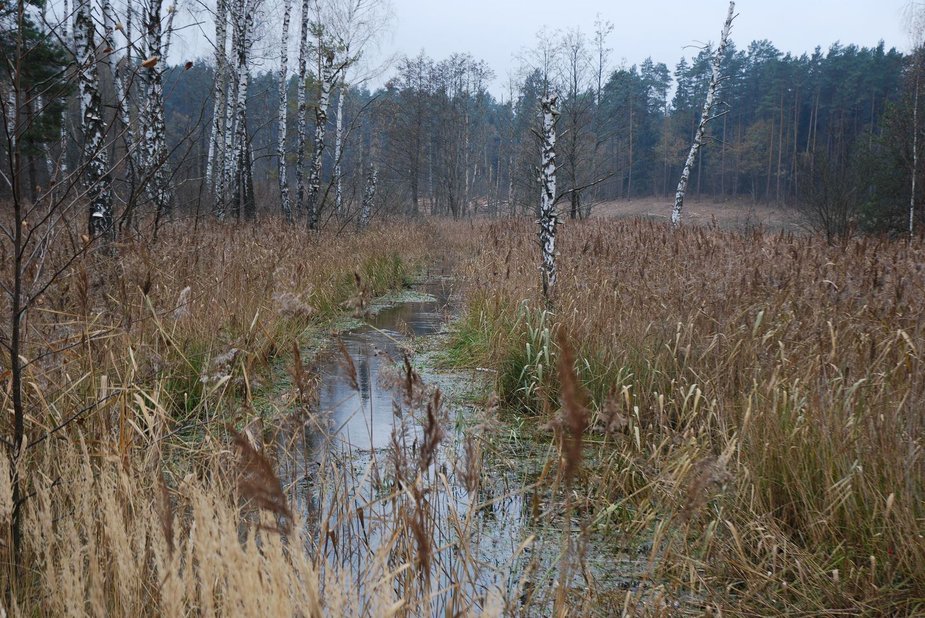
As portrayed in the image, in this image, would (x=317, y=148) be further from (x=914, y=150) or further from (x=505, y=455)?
(x=914, y=150)

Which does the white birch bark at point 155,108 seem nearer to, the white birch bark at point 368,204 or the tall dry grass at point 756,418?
the tall dry grass at point 756,418

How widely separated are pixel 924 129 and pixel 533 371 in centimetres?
1830

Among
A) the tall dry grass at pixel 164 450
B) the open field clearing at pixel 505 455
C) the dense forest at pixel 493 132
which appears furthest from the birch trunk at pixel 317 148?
the open field clearing at pixel 505 455

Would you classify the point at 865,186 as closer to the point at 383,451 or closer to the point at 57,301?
the point at 383,451

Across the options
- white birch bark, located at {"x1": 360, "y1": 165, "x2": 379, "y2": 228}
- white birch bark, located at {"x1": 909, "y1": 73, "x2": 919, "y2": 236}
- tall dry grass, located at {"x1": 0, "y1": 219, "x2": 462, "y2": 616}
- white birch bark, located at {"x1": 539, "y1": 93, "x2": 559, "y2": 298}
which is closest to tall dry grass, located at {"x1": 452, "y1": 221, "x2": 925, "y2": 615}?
white birch bark, located at {"x1": 539, "y1": 93, "x2": 559, "y2": 298}

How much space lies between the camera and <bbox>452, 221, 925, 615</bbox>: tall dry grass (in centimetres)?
218

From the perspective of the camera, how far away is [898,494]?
2.20 m

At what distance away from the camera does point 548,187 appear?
5.37 m

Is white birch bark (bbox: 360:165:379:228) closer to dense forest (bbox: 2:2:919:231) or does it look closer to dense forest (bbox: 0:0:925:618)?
dense forest (bbox: 2:2:919:231)

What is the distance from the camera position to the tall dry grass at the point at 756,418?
2.18 metres

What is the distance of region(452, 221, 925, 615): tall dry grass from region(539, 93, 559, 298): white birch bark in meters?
0.25

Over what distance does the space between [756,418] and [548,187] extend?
303 cm

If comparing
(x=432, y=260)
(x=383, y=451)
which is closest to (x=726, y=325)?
(x=383, y=451)

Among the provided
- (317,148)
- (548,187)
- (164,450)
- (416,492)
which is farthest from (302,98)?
(416,492)
